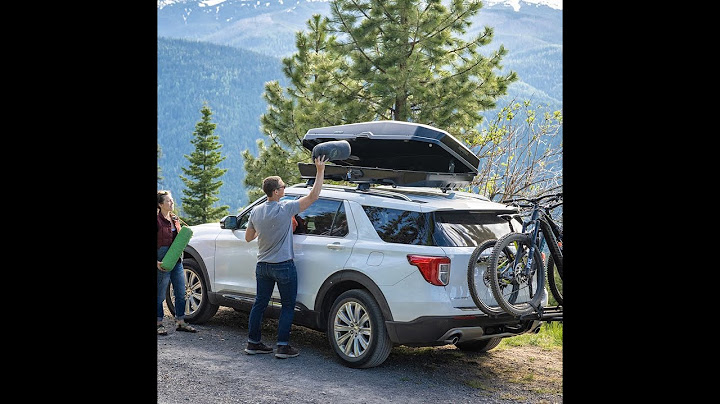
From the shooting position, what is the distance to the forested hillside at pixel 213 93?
164 m

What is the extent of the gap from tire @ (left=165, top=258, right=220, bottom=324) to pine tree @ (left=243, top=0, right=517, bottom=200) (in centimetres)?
1251

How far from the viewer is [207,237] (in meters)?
9.28

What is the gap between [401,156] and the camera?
326 inches

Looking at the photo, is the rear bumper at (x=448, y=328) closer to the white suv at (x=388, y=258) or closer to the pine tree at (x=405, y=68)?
the white suv at (x=388, y=258)

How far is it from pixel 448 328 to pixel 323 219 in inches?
71.4

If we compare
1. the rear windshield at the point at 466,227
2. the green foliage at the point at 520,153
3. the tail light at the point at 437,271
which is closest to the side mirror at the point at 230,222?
the rear windshield at the point at 466,227

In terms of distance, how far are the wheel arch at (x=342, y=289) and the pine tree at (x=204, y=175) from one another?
147ft

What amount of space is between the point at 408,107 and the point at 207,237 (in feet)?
44.5

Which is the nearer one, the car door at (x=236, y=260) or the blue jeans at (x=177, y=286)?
the car door at (x=236, y=260)

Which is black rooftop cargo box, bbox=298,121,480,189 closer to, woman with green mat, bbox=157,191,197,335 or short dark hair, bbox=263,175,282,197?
short dark hair, bbox=263,175,282,197

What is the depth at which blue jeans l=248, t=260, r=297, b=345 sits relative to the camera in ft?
25.6

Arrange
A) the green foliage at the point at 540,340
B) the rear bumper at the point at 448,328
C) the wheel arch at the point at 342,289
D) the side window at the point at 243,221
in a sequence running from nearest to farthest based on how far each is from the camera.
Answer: the rear bumper at the point at 448,328 < the wheel arch at the point at 342,289 < the side window at the point at 243,221 < the green foliage at the point at 540,340

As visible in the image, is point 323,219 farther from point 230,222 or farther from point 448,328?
point 448,328
